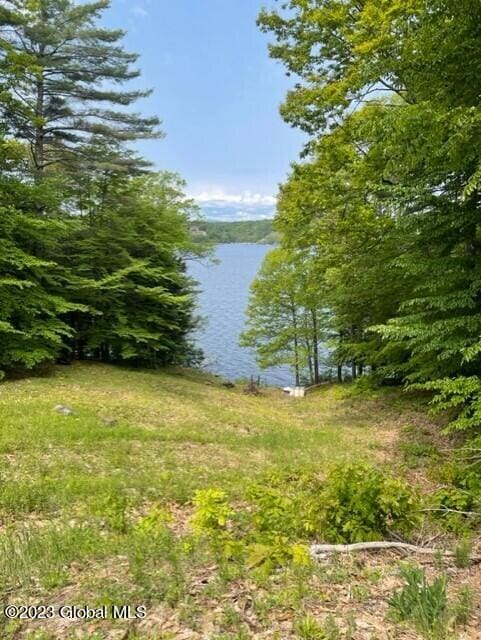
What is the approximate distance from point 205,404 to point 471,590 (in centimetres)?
856

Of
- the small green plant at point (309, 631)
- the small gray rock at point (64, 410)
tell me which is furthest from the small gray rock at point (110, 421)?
the small green plant at point (309, 631)

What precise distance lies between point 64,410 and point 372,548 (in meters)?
6.07

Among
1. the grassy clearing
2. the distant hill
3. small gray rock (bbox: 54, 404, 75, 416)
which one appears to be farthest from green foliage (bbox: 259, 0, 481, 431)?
the distant hill

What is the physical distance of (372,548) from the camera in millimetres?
3334

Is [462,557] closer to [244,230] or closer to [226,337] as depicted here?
[226,337]

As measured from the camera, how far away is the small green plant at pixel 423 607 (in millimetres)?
2250

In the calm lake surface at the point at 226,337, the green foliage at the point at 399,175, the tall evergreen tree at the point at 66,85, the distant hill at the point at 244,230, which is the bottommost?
the calm lake surface at the point at 226,337

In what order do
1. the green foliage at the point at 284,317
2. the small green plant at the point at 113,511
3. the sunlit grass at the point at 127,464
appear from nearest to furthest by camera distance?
the sunlit grass at the point at 127,464
the small green plant at the point at 113,511
the green foliage at the point at 284,317

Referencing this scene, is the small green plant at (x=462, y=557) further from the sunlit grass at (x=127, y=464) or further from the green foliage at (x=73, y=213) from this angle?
the green foliage at (x=73, y=213)

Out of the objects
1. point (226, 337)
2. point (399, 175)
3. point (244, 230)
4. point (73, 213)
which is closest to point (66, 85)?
point (73, 213)

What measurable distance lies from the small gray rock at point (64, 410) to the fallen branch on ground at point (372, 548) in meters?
5.63

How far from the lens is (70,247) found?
563 inches

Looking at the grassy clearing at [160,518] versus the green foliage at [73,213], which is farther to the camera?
the green foliage at [73,213]

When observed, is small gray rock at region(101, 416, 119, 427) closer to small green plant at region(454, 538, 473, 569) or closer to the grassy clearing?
the grassy clearing
